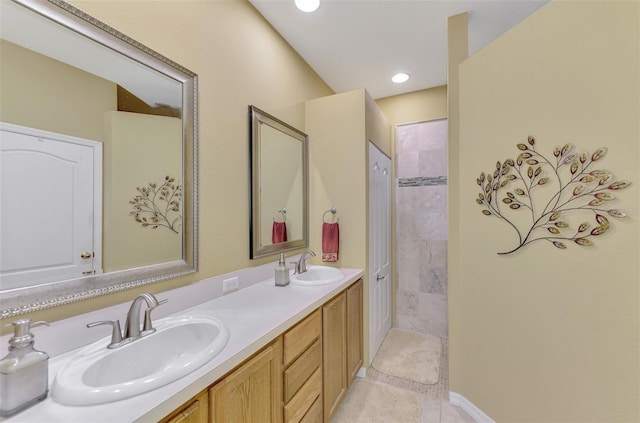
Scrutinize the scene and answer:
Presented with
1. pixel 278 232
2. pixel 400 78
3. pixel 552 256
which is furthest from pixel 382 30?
pixel 552 256

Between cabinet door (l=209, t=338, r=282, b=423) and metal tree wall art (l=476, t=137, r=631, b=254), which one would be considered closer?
cabinet door (l=209, t=338, r=282, b=423)

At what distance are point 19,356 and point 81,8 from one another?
117 centimetres

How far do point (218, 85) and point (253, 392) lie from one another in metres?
1.55

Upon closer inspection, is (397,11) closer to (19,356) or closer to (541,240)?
(541,240)

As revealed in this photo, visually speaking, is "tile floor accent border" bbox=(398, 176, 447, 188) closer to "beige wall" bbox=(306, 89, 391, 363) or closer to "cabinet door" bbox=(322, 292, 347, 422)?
"beige wall" bbox=(306, 89, 391, 363)

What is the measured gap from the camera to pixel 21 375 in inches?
24.9

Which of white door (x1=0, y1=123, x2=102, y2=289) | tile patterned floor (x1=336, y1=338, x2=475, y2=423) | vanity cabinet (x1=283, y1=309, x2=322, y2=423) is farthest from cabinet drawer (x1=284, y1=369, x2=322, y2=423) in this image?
white door (x1=0, y1=123, x2=102, y2=289)

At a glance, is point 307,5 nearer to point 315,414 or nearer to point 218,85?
point 218,85

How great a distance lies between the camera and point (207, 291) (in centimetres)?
139

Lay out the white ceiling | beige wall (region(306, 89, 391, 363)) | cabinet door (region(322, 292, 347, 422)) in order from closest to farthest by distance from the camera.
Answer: cabinet door (region(322, 292, 347, 422)), the white ceiling, beige wall (region(306, 89, 391, 363))

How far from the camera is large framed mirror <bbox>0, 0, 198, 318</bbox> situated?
2.68 ft

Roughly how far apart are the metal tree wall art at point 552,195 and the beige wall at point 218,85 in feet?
5.15

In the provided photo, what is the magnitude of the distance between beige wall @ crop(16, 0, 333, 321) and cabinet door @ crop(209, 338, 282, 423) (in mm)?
562

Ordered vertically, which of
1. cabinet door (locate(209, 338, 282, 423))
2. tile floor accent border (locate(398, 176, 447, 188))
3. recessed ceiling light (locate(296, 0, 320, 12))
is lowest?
cabinet door (locate(209, 338, 282, 423))
